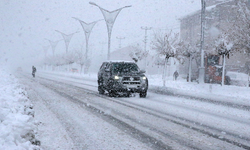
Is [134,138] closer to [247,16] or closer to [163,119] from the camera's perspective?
[163,119]

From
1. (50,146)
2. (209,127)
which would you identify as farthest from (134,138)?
(209,127)

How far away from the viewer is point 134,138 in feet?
15.2

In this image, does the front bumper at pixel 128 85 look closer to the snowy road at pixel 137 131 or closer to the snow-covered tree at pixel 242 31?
the snowy road at pixel 137 131

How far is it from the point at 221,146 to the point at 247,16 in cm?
1492

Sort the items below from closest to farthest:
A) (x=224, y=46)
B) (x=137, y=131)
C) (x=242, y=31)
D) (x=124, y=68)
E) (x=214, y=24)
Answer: (x=137, y=131) → (x=124, y=68) → (x=242, y=31) → (x=224, y=46) → (x=214, y=24)

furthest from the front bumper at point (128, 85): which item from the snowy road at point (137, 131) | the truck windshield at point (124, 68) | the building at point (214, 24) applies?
the building at point (214, 24)

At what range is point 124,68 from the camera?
13.0 m

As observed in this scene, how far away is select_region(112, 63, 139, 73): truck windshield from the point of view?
1268cm

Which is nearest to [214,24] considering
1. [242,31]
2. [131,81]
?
[242,31]

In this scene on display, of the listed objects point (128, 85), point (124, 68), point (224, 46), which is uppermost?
point (224, 46)

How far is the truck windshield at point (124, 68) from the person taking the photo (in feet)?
41.6

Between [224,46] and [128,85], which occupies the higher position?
[224,46]

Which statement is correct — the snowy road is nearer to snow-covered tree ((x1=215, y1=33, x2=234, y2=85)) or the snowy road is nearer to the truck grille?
the truck grille

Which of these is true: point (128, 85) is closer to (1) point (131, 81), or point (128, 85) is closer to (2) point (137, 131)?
(1) point (131, 81)
